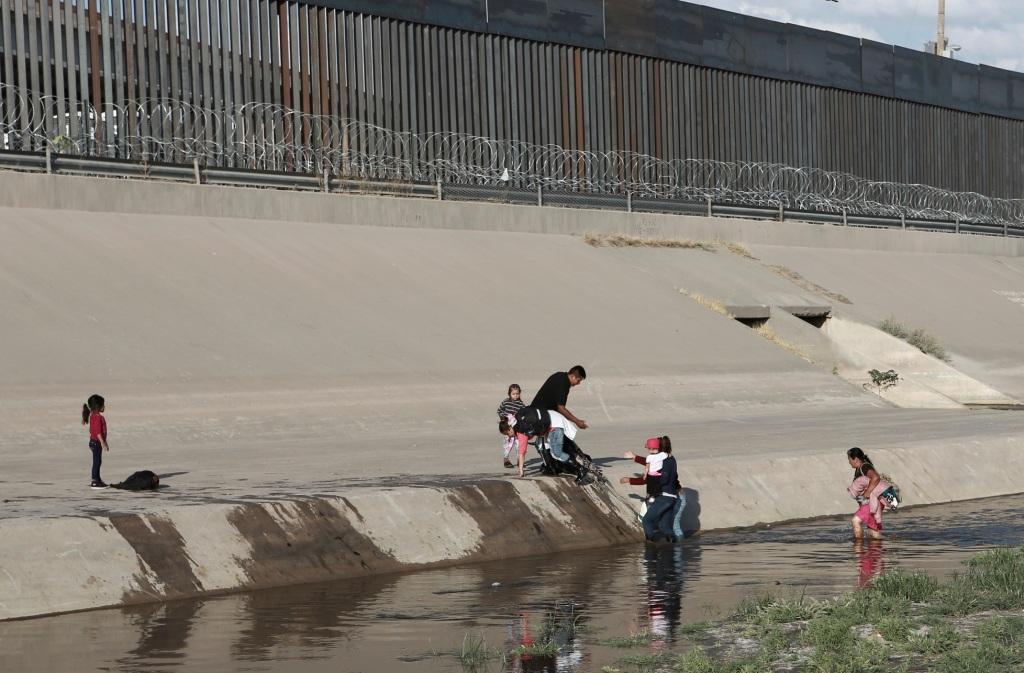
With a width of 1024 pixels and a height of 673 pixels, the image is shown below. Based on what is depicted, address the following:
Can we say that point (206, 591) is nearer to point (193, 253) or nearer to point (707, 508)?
point (707, 508)

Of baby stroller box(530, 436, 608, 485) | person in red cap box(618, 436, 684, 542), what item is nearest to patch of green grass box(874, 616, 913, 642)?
person in red cap box(618, 436, 684, 542)

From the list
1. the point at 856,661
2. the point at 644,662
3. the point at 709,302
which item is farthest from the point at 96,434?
the point at 709,302

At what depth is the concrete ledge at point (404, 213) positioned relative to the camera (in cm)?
2606

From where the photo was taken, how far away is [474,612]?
1113 cm

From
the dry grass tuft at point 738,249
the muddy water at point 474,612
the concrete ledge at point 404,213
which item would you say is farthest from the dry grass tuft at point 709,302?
the muddy water at point 474,612

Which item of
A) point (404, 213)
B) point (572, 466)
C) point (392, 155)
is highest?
point (392, 155)

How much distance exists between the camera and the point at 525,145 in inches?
1670

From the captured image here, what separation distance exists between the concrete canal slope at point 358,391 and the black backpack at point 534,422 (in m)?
0.78

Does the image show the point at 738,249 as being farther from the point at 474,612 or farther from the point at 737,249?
the point at 474,612

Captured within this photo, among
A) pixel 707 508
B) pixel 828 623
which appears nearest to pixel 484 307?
pixel 707 508

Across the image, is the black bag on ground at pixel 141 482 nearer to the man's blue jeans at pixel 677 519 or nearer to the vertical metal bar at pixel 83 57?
the man's blue jeans at pixel 677 519

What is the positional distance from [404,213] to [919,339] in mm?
10925

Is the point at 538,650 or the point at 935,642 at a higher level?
the point at 935,642

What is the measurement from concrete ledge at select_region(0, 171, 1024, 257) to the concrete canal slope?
Result: 0.18ft
